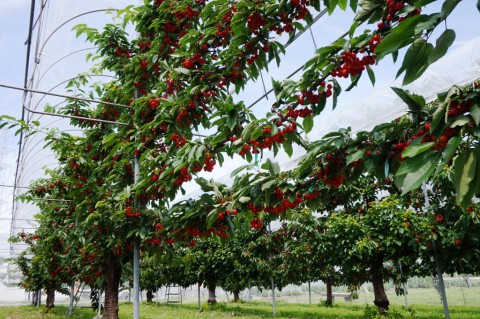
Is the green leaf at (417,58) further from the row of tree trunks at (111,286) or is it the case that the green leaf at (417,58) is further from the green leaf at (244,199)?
the row of tree trunks at (111,286)

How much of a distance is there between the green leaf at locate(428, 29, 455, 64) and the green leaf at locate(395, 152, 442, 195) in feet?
0.82

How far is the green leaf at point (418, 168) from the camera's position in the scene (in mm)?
812

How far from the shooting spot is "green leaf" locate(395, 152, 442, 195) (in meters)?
0.81

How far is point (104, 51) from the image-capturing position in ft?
15.5

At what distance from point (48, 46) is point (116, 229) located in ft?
16.5

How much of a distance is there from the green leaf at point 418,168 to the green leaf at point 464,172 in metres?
0.05

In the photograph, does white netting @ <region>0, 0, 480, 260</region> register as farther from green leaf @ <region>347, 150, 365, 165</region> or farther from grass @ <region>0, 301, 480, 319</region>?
grass @ <region>0, 301, 480, 319</region>

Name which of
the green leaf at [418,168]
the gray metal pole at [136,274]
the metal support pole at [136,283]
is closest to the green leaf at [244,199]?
the green leaf at [418,168]

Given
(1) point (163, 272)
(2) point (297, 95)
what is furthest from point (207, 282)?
(2) point (297, 95)

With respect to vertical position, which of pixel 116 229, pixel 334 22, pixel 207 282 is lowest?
pixel 207 282

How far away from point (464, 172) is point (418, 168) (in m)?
0.10

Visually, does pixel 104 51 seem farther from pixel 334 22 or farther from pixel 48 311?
pixel 48 311

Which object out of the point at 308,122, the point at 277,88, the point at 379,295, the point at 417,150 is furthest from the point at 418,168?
the point at 379,295

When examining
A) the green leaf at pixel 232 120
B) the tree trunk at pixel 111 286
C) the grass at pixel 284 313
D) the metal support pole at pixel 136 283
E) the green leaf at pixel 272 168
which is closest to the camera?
the green leaf at pixel 272 168
